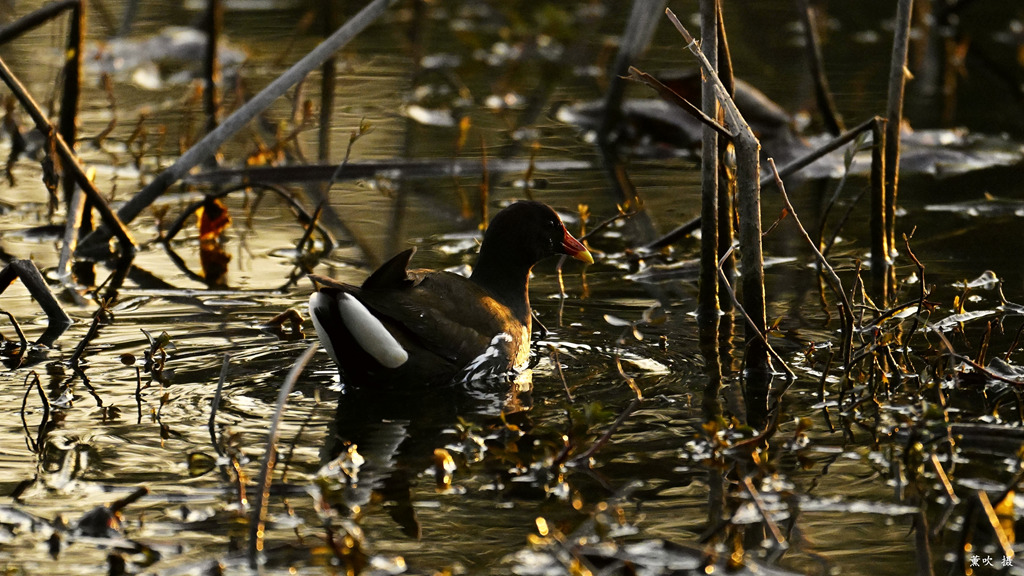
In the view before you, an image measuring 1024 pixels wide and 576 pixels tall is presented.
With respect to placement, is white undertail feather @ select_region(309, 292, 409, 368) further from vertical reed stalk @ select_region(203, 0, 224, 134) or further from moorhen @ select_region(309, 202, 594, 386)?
vertical reed stalk @ select_region(203, 0, 224, 134)

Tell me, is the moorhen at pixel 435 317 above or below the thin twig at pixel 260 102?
below

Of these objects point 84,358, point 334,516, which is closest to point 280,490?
point 334,516

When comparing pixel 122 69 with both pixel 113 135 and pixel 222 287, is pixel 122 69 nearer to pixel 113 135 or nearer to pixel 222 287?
pixel 113 135

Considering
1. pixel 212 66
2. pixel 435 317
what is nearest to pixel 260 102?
pixel 435 317

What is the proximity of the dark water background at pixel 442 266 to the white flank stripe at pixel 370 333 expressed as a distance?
0.22 m

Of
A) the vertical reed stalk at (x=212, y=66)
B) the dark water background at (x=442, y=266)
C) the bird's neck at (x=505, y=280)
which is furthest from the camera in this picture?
the vertical reed stalk at (x=212, y=66)

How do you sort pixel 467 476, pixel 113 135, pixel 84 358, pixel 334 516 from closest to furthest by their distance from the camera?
pixel 334 516
pixel 467 476
pixel 84 358
pixel 113 135

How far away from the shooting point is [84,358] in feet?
16.4

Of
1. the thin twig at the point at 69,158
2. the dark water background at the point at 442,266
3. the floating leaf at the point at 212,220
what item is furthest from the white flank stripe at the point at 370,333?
the floating leaf at the point at 212,220

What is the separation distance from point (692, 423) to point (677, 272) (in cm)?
195

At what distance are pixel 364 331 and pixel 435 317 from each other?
369 mm

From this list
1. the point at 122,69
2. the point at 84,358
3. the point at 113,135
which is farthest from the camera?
the point at 122,69

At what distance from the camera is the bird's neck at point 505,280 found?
522 cm

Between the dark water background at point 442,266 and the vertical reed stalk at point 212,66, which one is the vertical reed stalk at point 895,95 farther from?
the vertical reed stalk at point 212,66
